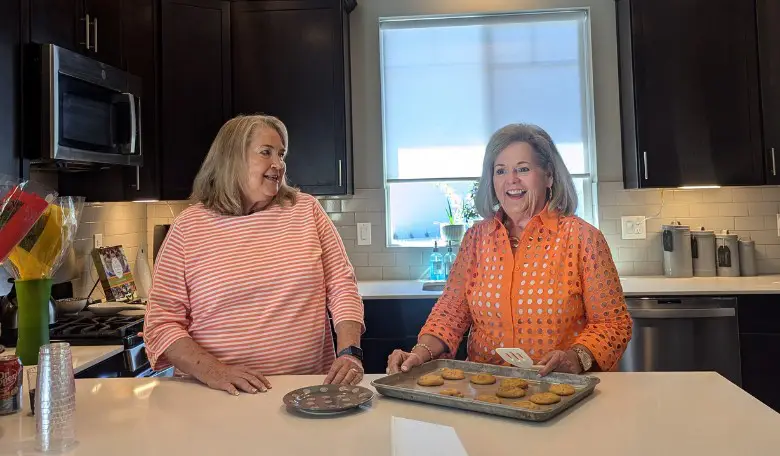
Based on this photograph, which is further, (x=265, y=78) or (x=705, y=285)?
(x=265, y=78)

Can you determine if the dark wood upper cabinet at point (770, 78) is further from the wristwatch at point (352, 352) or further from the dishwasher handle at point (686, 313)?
the wristwatch at point (352, 352)

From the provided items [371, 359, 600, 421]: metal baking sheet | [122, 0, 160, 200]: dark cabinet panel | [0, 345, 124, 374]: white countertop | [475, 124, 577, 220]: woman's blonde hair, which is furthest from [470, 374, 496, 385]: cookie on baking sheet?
[122, 0, 160, 200]: dark cabinet panel

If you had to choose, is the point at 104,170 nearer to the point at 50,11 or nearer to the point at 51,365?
the point at 50,11

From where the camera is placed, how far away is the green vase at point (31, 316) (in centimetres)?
153

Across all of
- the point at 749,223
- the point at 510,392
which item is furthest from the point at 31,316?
the point at 749,223

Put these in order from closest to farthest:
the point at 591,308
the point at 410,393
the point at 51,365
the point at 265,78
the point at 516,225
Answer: the point at 51,365, the point at 410,393, the point at 591,308, the point at 516,225, the point at 265,78

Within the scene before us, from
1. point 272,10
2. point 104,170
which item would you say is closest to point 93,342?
point 104,170

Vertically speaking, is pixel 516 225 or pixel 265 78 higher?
pixel 265 78

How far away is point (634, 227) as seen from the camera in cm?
353

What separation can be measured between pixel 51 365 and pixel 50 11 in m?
1.83

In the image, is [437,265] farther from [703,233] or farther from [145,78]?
[145,78]

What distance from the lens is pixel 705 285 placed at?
298 centimetres

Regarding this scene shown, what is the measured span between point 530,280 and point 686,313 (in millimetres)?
1650

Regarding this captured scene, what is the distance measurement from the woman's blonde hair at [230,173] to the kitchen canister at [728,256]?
2666 millimetres
